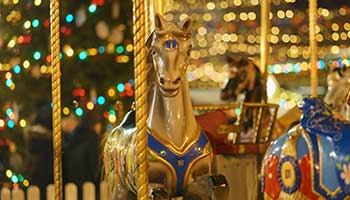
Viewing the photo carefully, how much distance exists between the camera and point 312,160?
2.68 meters

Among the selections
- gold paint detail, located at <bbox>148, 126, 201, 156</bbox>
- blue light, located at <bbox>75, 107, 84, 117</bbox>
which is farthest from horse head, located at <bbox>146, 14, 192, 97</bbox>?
blue light, located at <bbox>75, 107, 84, 117</bbox>

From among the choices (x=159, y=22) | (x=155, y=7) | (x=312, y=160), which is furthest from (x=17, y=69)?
(x=312, y=160)

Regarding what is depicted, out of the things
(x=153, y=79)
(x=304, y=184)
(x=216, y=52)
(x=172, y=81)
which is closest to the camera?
(x=304, y=184)

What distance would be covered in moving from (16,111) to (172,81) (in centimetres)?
198

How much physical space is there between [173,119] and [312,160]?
1.92 feet

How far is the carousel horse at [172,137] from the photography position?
2.91 metres

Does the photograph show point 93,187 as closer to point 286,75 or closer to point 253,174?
point 253,174

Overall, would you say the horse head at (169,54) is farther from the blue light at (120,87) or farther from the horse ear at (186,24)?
the blue light at (120,87)

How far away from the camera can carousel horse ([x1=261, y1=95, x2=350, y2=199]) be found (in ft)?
8.65

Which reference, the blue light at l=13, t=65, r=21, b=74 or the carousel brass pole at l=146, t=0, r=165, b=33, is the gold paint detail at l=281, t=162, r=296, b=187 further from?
the blue light at l=13, t=65, r=21, b=74

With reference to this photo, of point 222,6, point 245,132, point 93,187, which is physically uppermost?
point 222,6

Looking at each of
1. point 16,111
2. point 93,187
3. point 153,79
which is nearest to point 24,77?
point 16,111

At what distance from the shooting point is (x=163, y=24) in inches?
118

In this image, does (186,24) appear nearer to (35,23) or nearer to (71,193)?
(71,193)
